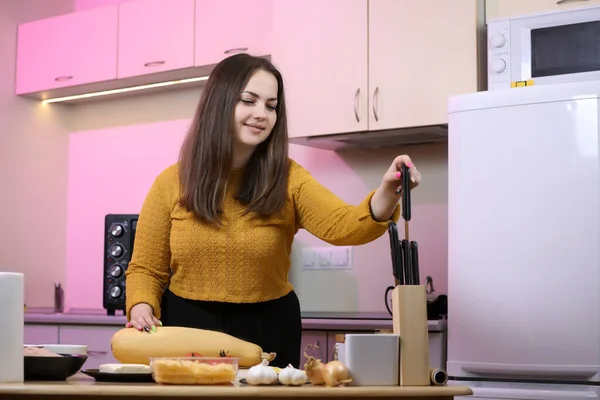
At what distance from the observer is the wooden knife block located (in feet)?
4.76

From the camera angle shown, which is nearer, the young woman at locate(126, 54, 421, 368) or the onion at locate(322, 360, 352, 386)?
the onion at locate(322, 360, 352, 386)

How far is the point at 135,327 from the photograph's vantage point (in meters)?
1.98

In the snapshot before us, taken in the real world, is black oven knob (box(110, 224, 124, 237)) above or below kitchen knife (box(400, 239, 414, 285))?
above

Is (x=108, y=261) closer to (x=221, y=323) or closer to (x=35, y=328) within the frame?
(x=35, y=328)

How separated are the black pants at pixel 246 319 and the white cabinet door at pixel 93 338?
1331mm

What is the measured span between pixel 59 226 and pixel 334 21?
6.38 feet

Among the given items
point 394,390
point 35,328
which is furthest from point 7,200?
point 394,390

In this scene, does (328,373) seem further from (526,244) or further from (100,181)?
(100,181)

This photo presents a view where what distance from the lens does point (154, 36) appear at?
3910 mm

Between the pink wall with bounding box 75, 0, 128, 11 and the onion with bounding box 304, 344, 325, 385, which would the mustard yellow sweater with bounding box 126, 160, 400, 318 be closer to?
the onion with bounding box 304, 344, 325, 385

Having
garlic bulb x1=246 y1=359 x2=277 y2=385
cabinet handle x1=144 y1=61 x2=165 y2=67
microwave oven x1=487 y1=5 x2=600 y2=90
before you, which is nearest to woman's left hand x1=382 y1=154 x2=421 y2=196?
garlic bulb x1=246 y1=359 x2=277 y2=385

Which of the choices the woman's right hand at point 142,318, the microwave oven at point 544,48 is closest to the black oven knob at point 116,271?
the woman's right hand at point 142,318

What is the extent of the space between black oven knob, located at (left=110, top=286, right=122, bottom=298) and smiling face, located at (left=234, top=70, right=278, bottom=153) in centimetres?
159

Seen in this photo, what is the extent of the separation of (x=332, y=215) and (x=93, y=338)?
1782 millimetres
